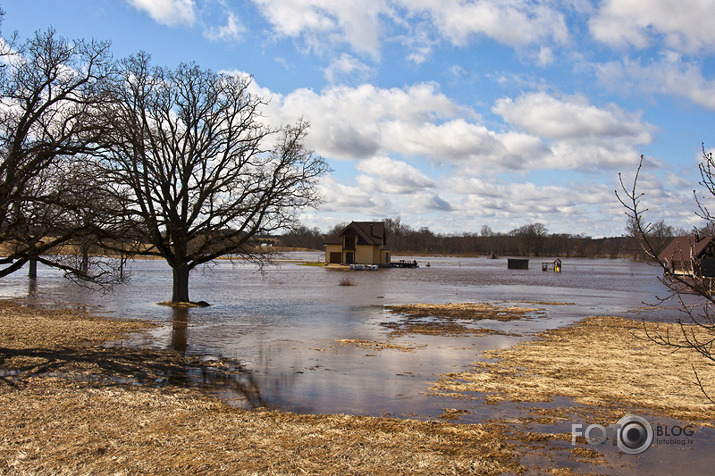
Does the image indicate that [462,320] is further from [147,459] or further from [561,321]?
[147,459]

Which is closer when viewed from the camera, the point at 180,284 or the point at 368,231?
the point at 180,284

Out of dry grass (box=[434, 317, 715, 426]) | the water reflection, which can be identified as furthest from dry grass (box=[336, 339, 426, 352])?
the water reflection

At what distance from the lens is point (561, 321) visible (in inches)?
877

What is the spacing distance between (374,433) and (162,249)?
65.7ft

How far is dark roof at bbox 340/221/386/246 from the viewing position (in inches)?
3056

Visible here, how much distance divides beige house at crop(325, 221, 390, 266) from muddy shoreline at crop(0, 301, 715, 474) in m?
64.4

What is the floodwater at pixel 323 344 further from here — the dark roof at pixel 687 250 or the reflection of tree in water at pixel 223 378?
the dark roof at pixel 687 250

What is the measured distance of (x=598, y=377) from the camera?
11.0 meters

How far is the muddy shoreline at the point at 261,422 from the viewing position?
5.97 m

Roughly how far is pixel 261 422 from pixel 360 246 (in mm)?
70497

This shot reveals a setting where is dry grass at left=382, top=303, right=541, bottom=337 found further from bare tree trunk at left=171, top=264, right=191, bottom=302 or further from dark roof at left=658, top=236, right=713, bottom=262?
bare tree trunk at left=171, top=264, right=191, bottom=302

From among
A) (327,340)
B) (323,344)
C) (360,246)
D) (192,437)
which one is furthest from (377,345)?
(360,246)

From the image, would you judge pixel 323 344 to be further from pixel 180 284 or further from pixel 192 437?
pixel 180 284

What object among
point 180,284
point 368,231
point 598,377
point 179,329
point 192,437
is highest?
point 368,231
